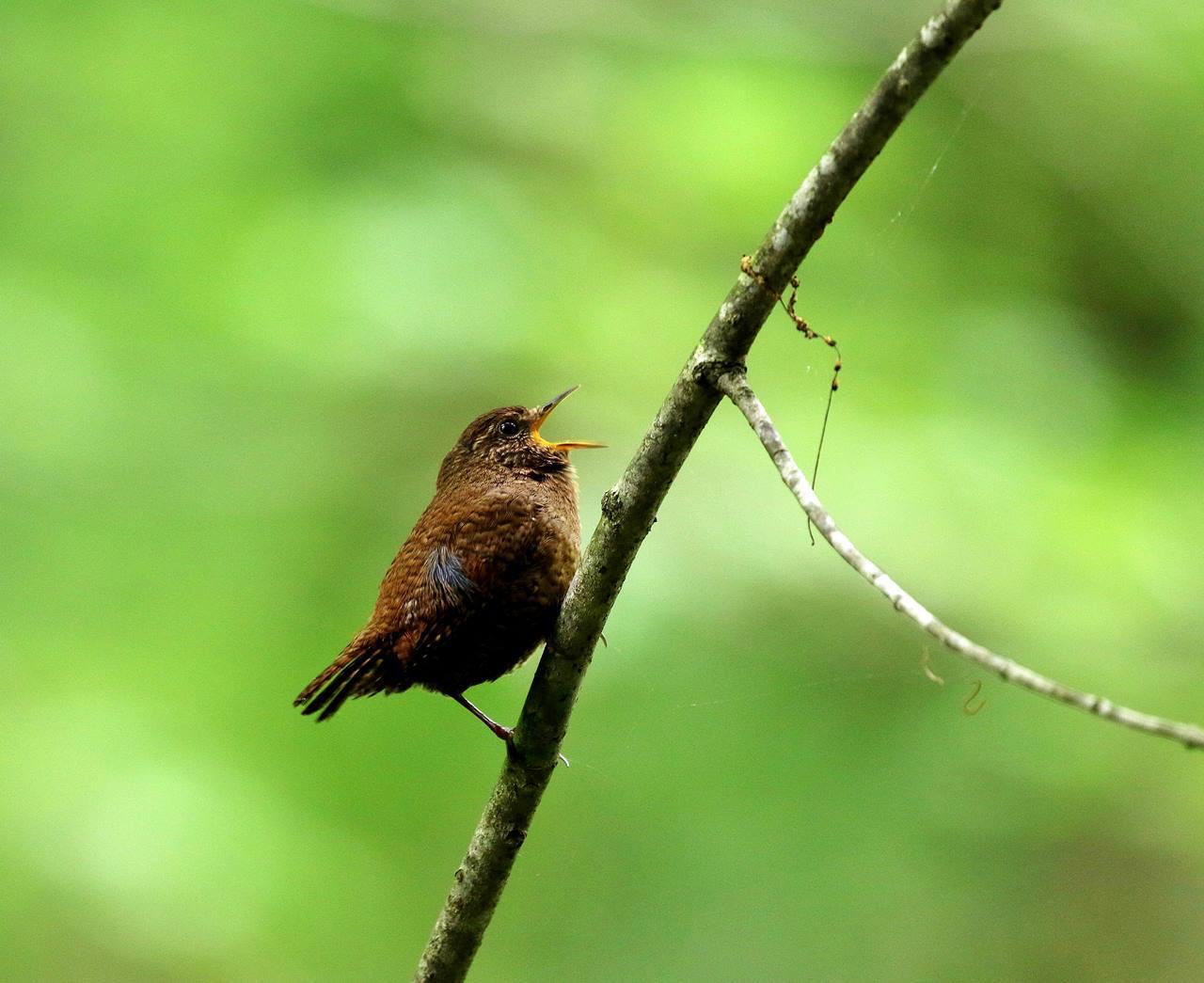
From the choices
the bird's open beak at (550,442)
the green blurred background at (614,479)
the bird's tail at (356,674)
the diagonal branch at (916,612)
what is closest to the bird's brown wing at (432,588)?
the bird's tail at (356,674)

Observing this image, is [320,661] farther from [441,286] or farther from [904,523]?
[904,523]

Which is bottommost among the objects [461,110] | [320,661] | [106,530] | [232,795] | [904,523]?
[232,795]

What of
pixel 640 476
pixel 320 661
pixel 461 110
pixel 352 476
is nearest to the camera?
pixel 640 476

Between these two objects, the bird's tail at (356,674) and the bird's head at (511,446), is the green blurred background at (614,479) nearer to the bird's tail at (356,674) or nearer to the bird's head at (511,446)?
the bird's head at (511,446)

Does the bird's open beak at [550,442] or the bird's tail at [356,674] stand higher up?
the bird's open beak at [550,442]

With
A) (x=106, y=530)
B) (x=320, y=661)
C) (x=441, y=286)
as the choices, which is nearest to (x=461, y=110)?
(x=441, y=286)

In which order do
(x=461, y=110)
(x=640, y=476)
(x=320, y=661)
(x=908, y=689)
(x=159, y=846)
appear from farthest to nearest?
(x=461, y=110)
(x=908, y=689)
(x=320, y=661)
(x=159, y=846)
(x=640, y=476)

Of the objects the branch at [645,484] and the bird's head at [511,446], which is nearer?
the branch at [645,484]

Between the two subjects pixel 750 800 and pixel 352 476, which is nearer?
pixel 750 800
